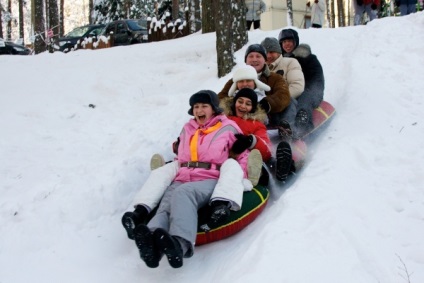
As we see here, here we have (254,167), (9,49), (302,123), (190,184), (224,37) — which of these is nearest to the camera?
(190,184)

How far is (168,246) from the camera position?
317cm

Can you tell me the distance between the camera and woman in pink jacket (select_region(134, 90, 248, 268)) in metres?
3.21

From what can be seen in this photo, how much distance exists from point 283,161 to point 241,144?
475mm

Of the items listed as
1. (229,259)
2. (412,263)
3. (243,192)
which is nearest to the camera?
(412,263)

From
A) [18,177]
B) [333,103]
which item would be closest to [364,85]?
[333,103]

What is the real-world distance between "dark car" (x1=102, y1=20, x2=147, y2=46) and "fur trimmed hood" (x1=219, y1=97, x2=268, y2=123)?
31.0ft

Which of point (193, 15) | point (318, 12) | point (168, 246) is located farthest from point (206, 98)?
point (318, 12)

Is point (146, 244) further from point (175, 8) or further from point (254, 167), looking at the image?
point (175, 8)

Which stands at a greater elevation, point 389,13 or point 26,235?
point 389,13

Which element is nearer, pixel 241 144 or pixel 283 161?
pixel 241 144

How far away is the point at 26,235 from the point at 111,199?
2.90 feet

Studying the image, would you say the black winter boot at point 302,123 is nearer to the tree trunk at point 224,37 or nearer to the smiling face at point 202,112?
the smiling face at point 202,112

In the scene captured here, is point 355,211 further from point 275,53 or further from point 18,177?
point 18,177

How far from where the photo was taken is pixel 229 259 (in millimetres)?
3420
